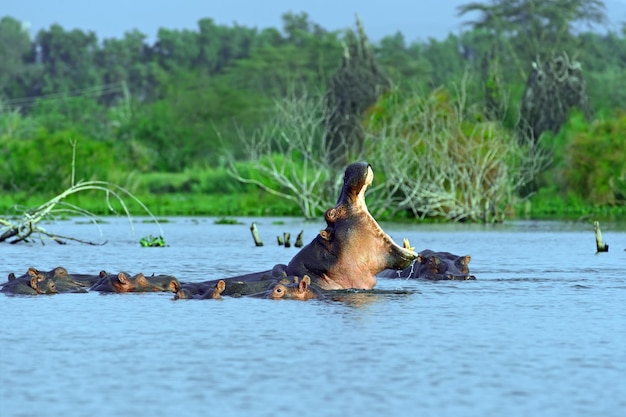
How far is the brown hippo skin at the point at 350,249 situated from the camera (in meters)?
16.2

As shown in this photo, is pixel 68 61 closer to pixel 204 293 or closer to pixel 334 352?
pixel 204 293

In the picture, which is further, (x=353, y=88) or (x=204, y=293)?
(x=353, y=88)

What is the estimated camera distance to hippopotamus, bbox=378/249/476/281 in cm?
1972

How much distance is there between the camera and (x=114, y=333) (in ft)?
45.0

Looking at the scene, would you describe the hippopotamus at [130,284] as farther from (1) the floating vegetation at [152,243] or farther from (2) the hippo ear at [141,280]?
(1) the floating vegetation at [152,243]

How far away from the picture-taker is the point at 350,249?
53.9 feet

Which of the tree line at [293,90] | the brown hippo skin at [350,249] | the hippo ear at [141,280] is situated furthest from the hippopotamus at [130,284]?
the tree line at [293,90]

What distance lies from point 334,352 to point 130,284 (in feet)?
17.9

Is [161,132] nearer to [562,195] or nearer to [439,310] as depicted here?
[562,195]

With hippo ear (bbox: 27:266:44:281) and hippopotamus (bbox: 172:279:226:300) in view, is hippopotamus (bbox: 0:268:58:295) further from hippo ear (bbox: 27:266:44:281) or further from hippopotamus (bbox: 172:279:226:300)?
hippopotamus (bbox: 172:279:226:300)

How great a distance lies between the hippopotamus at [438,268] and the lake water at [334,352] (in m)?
0.34

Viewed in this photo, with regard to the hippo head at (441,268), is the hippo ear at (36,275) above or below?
above

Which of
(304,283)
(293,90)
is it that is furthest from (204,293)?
(293,90)

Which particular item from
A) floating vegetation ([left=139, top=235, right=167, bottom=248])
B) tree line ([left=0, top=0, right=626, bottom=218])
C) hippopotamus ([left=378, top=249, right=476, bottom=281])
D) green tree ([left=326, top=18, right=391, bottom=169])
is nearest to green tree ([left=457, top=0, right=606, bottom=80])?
tree line ([left=0, top=0, right=626, bottom=218])
